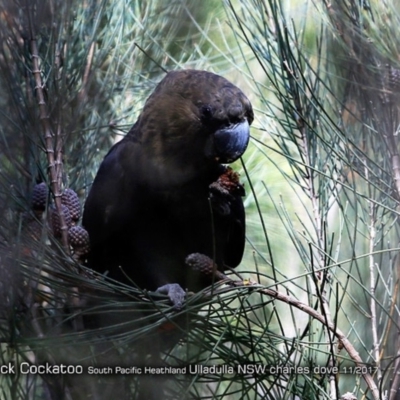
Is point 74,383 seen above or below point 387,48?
below

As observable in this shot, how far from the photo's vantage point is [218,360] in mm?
1264

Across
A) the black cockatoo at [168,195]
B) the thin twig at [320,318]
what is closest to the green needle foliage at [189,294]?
the thin twig at [320,318]

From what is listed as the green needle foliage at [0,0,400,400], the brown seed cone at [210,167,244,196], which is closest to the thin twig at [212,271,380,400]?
the green needle foliage at [0,0,400,400]

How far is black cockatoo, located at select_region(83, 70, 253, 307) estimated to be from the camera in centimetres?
164

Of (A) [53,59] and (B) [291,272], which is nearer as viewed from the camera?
(A) [53,59]

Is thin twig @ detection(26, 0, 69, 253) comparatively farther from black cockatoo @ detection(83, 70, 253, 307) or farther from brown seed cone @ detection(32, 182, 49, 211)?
black cockatoo @ detection(83, 70, 253, 307)

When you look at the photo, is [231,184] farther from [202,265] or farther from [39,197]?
[39,197]

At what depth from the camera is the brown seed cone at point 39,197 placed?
1.15m

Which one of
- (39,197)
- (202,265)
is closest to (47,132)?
(39,197)

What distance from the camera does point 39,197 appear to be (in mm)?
1153

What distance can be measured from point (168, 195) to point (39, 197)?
55 cm

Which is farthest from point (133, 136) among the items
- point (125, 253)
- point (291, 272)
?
point (291, 272)

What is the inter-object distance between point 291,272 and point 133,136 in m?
1.20

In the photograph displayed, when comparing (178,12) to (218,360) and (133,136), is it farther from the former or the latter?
(218,360)
